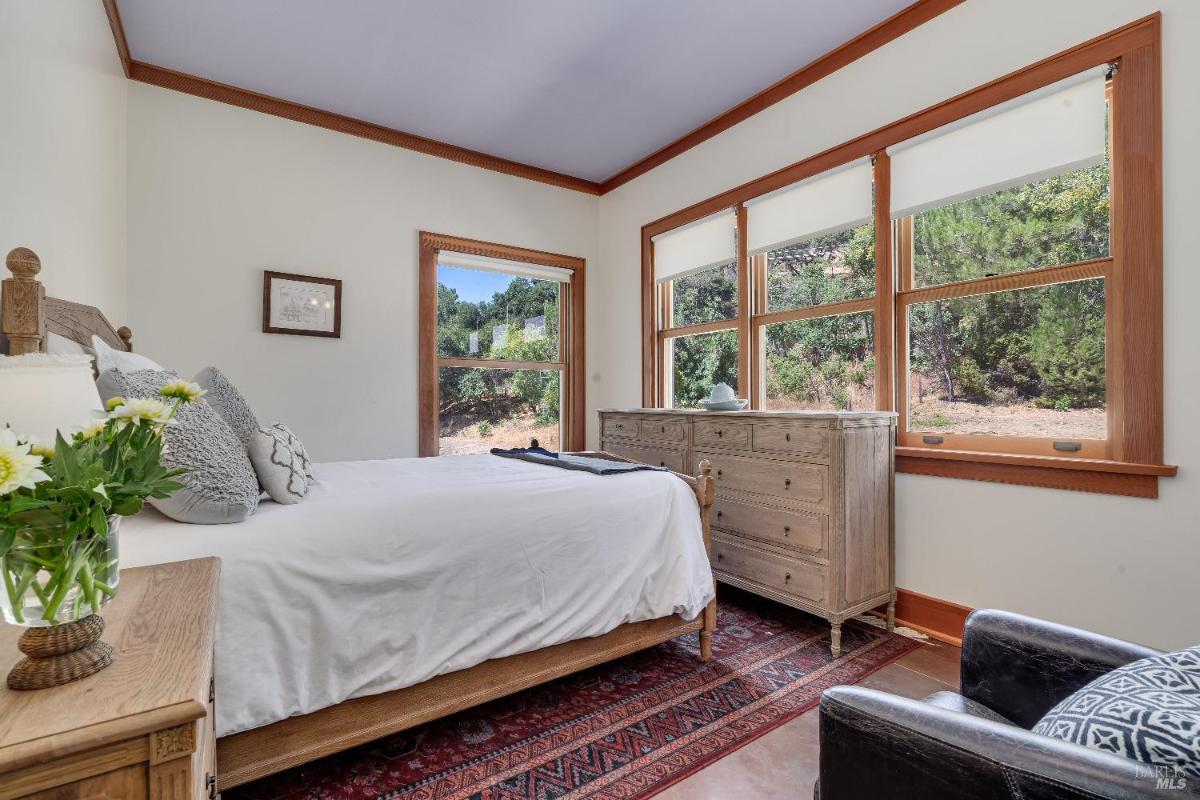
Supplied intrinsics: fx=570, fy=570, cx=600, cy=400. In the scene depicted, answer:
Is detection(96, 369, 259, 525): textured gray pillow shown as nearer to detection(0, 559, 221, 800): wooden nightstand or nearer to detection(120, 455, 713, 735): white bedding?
detection(120, 455, 713, 735): white bedding

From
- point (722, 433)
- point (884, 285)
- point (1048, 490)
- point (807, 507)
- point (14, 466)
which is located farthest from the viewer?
point (722, 433)

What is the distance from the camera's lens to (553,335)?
188 inches

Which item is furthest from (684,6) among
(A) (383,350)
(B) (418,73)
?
(A) (383,350)

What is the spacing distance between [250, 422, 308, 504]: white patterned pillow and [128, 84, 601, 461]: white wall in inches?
77.3

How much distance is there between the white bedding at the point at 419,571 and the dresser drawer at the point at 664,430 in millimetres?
946

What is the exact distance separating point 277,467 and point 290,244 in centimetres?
238

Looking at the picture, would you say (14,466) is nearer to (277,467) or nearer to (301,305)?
(277,467)

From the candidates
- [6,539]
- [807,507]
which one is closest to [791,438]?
[807,507]

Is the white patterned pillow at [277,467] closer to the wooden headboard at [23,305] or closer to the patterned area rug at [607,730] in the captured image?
the wooden headboard at [23,305]

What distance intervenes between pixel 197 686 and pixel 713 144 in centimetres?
402

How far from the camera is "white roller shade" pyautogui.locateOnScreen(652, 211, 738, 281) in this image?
3.83 meters

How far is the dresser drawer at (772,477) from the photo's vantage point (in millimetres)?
2555

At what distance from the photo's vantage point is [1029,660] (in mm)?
1200

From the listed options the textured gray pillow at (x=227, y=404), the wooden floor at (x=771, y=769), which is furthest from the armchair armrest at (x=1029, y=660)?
the textured gray pillow at (x=227, y=404)
